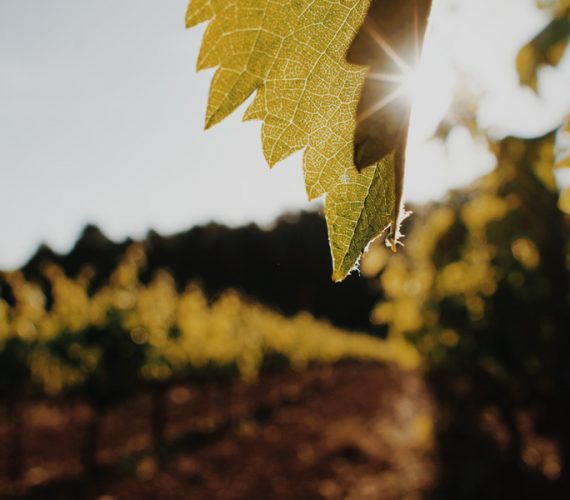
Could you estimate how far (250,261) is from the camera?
64.4 m

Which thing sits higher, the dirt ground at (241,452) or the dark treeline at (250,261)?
the dark treeline at (250,261)

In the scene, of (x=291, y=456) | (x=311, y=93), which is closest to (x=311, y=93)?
(x=311, y=93)

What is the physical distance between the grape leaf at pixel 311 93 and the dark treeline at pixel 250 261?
5215 cm

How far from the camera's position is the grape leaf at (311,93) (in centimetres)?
44

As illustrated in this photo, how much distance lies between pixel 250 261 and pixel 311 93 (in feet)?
210

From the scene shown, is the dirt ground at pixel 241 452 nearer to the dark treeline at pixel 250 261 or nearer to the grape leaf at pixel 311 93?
the grape leaf at pixel 311 93

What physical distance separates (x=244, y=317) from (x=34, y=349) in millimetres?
11456

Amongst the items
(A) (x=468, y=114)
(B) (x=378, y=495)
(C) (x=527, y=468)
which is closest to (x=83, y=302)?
(B) (x=378, y=495)

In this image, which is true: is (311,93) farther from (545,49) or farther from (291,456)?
(291,456)

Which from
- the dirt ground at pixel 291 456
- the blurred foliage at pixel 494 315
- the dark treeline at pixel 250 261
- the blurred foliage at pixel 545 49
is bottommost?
the dirt ground at pixel 291 456

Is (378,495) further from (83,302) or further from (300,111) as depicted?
(300,111)

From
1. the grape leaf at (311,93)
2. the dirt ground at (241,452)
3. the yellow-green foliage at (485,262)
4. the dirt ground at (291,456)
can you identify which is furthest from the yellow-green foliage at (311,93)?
the dirt ground at (241,452)

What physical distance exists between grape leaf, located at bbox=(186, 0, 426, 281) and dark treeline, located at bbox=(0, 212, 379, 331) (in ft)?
171

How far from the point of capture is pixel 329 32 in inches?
18.0
